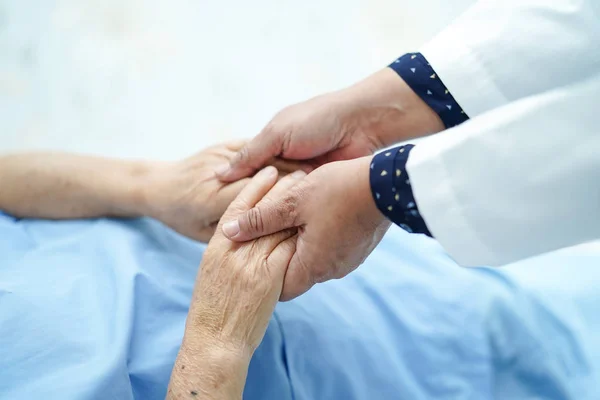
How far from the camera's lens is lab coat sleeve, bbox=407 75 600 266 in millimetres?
633

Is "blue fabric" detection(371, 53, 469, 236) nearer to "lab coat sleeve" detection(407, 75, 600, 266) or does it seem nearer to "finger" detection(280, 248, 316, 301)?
"lab coat sleeve" detection(407, 75, 600, 266)

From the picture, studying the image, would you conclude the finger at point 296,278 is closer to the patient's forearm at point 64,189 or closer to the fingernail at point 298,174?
the fingernail at point 298,174

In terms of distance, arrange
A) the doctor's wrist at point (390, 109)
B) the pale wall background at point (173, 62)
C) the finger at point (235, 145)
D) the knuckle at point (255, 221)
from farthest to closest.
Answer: the pale wall background at point (173, 62)
the finger at point (235, 145)
the doctor's wrist at point (390, 109)
the knuckle at point (255, 221)

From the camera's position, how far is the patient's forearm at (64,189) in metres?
1.03

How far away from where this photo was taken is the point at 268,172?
3.17ft

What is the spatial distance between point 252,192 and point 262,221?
0.30 feet

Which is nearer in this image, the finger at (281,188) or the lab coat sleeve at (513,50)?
the lab coat sleeve at (513,50)

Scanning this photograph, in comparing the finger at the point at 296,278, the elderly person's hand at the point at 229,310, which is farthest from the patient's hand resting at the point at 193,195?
the finger at the point at 296,278

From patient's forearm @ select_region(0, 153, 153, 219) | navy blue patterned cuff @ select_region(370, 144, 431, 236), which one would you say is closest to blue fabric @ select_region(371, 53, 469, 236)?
navy blue patterned cuff @ select_region(370, 144, 431, 236)

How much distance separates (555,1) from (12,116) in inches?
59.3

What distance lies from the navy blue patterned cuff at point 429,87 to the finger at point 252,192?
10.8 inches

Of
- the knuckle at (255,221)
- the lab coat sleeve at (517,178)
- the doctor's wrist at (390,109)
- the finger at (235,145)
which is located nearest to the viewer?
the lab coat sleeve at (517,178)

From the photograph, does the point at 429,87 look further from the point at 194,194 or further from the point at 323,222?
the point at 194,194

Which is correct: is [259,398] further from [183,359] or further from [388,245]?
[388,245]
